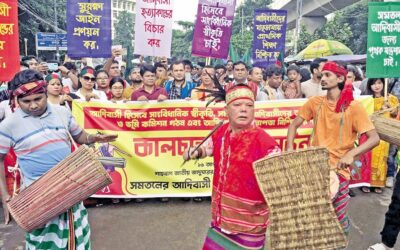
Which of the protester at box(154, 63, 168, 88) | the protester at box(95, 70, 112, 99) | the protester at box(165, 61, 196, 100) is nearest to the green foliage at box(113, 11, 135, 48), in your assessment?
the protester at box(154, 63, 168, 88)

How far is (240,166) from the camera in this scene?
2537 mm

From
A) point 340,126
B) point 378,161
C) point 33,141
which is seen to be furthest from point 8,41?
point 378,161

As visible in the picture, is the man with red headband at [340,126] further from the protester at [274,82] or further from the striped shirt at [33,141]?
the protester at [274,82]

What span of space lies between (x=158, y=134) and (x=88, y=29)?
2.59m

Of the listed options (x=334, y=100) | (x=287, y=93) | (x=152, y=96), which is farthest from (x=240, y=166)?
(x=287, y=93)

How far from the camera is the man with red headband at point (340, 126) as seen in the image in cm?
320

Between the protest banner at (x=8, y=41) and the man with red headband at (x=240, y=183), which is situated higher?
the protest banner at (x=8, y=41)

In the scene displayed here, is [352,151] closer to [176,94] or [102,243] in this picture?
[102,243]

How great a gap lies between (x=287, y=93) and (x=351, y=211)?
2563mm

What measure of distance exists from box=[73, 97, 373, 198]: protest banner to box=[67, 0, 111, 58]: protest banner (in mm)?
1778

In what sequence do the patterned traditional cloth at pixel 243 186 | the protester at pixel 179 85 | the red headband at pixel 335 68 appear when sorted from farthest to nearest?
the protester at pixel 179 85
the red headband at pixel 335 68
the patterned traditional cloth at pixel 243 186

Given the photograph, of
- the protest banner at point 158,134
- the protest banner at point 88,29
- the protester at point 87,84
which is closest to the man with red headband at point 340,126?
the protest banner at point 158,134

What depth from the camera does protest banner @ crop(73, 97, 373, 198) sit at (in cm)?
548

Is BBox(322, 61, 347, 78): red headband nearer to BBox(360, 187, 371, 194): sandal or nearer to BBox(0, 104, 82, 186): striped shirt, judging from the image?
BBox(0, 104, 82, 186): striped shirt
